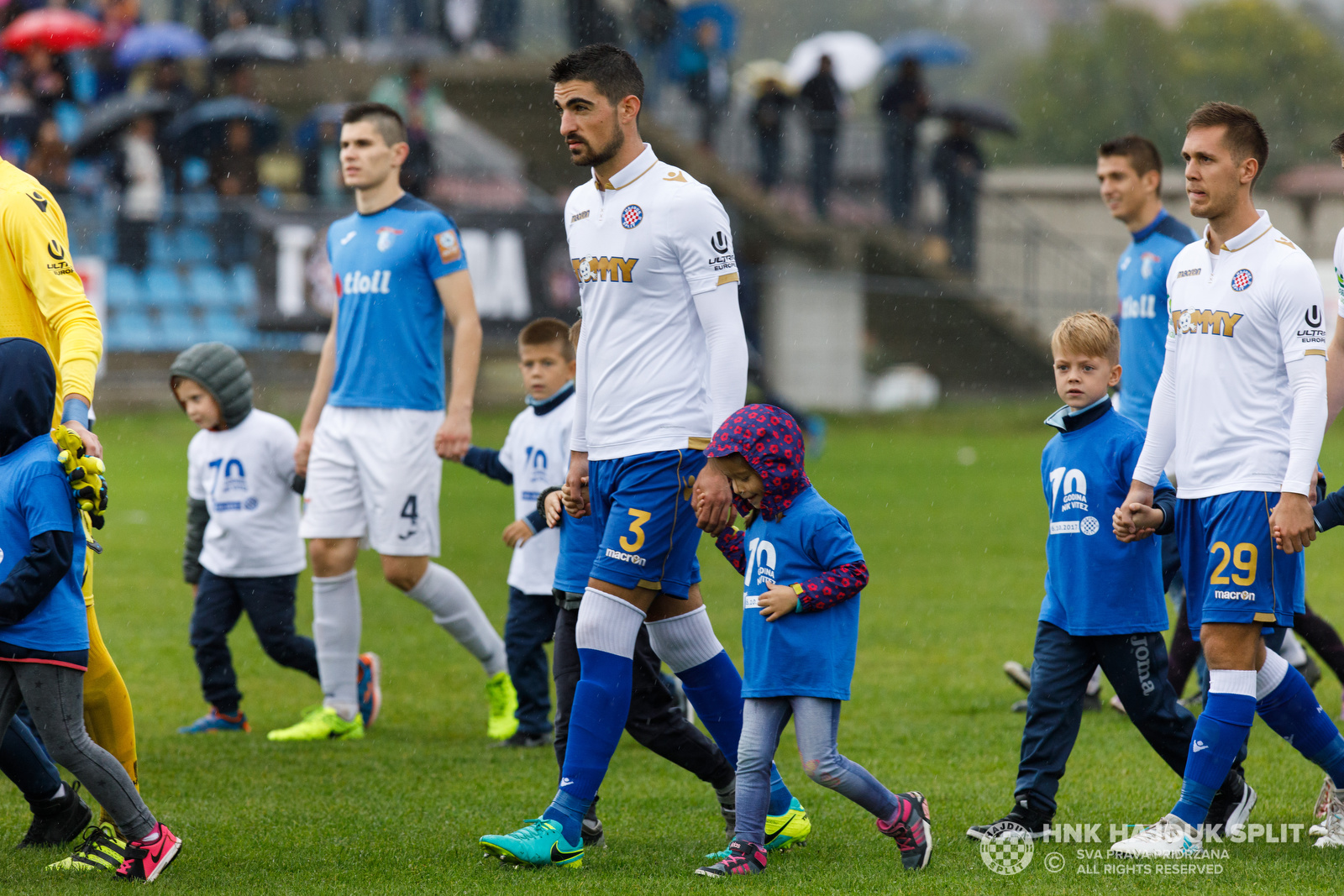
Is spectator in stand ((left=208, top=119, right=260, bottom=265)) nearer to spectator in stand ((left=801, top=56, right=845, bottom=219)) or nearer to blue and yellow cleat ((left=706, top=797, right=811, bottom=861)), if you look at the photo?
spectator in stand ((left=801, top=56, right=845, bottom=219))

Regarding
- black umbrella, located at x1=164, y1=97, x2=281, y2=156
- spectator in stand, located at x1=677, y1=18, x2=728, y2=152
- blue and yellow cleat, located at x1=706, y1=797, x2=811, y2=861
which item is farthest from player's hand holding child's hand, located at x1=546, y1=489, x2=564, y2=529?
spectator in stand, located at x1=677, y1=18, x2=728, y2=152

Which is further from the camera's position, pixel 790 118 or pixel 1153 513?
pixel 790 118

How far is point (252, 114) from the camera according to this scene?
21.6 m

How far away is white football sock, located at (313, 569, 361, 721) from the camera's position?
6.78 m

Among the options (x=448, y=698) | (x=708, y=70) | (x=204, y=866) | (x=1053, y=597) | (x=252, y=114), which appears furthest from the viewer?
(x=708, y=70)

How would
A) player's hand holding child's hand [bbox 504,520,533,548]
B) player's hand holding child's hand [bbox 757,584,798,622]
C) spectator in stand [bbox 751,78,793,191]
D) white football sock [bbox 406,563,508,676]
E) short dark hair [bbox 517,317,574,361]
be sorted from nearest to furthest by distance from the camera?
player's hand holding child's hand [bbox 757,584,798,622] < player's hand holding child's hand [bbox 504,520,533,548] < short dark hair [bbox 517,317,574,361] < white football sock [bbox 406,563,508,676] < spectator in stand [bbox 751,78,793,191]

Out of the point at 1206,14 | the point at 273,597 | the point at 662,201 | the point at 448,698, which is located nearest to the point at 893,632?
the point at 448,698

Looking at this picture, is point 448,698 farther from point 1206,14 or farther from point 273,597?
point 1206,14

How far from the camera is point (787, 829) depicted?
488 cm

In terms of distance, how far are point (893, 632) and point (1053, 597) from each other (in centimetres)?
417

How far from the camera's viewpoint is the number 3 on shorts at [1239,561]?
468 centimetres

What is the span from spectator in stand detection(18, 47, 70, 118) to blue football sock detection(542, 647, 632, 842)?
19843mm

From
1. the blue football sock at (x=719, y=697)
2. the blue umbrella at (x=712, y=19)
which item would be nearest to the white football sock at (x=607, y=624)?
the blue football sock at (x=719, y=697)

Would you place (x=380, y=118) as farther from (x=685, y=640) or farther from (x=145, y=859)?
(x=145, y=859)
